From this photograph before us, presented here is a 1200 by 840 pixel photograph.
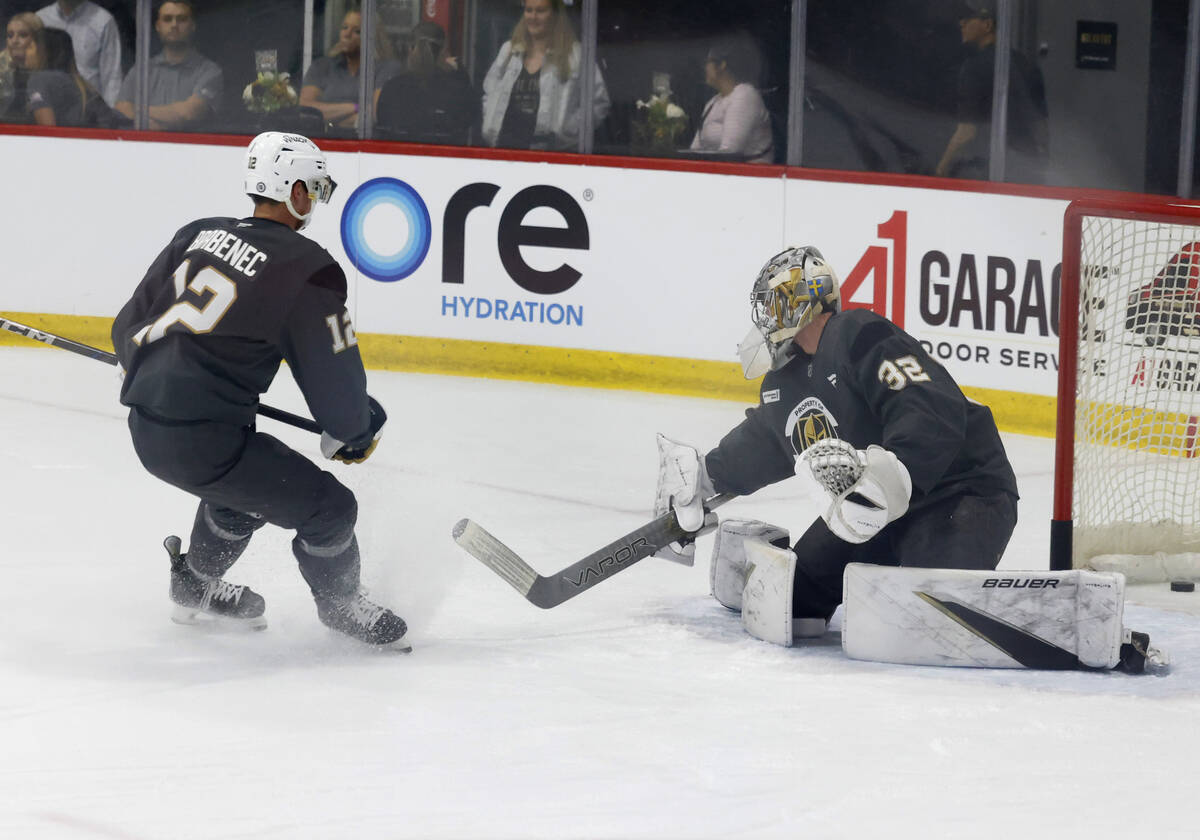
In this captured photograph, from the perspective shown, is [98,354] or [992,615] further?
[98,354]

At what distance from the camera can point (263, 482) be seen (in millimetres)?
3279

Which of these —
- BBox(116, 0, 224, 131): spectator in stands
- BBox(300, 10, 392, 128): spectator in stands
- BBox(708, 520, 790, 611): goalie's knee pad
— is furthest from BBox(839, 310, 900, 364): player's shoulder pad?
BBox(116, 0, 224, 131): spectator in stands

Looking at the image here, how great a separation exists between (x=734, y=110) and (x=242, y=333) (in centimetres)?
404

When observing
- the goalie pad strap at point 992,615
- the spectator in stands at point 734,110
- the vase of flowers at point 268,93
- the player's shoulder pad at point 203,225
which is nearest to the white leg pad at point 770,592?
the goalie pad strap at point 992,615

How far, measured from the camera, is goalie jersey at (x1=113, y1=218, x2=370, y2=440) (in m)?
3.20

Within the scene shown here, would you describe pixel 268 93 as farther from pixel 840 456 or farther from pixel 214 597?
pixel 840 456

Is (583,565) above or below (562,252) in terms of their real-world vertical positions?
below

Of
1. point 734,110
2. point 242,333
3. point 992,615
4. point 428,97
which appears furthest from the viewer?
point 428,97

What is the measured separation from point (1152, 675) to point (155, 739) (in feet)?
6.25

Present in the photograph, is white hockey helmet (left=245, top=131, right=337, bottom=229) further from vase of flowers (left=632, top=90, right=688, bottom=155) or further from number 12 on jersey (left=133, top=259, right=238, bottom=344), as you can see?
vase of flowers (left=632, top=90, right=688, bottom=155)

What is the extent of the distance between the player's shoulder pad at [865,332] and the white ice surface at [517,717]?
627 millimetres

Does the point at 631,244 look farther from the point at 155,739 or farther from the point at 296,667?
the point at 155,739

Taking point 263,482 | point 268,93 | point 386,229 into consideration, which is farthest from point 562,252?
point 263,482

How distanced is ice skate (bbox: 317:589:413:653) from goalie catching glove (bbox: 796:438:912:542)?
2.87 feet
